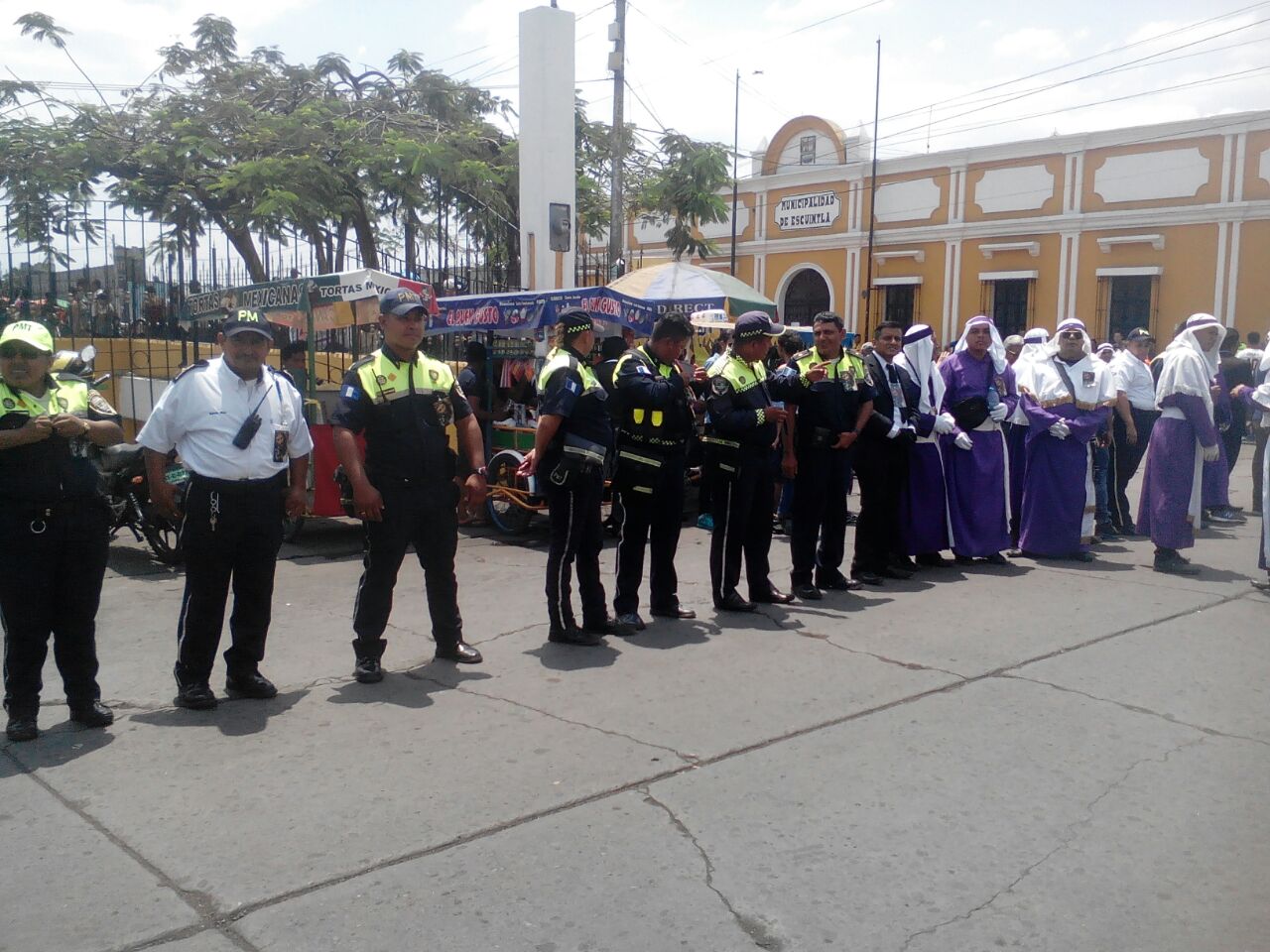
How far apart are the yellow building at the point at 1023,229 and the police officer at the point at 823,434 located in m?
14.2

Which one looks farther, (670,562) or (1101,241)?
(1101,241)

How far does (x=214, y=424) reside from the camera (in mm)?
5016

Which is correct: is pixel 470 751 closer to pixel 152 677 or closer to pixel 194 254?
pixel 152 677

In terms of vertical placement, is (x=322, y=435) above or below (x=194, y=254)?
below

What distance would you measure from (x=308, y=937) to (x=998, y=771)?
270 centimetres

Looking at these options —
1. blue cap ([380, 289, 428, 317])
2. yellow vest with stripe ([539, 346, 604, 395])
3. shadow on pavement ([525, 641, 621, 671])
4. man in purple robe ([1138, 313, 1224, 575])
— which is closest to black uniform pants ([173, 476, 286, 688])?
blue cap ([380, 289, 428, 317])

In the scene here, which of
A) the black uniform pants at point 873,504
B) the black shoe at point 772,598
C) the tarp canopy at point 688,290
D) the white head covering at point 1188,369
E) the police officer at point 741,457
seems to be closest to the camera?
the police officer at point 741,457

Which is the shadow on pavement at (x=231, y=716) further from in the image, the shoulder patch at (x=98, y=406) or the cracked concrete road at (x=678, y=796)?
the shoulder patch at (x=98, y=406)

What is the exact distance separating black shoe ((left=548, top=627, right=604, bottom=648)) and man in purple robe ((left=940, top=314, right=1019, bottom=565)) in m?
3.58

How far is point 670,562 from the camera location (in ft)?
22.7

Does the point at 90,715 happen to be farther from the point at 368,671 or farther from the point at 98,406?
the point at 98,406

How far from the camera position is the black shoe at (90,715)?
4.86m

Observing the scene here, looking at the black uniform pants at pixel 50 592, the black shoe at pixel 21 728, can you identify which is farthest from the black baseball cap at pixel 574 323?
the black shoe at pixel 21 728

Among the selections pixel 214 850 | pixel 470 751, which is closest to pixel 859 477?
pixel 470 751
